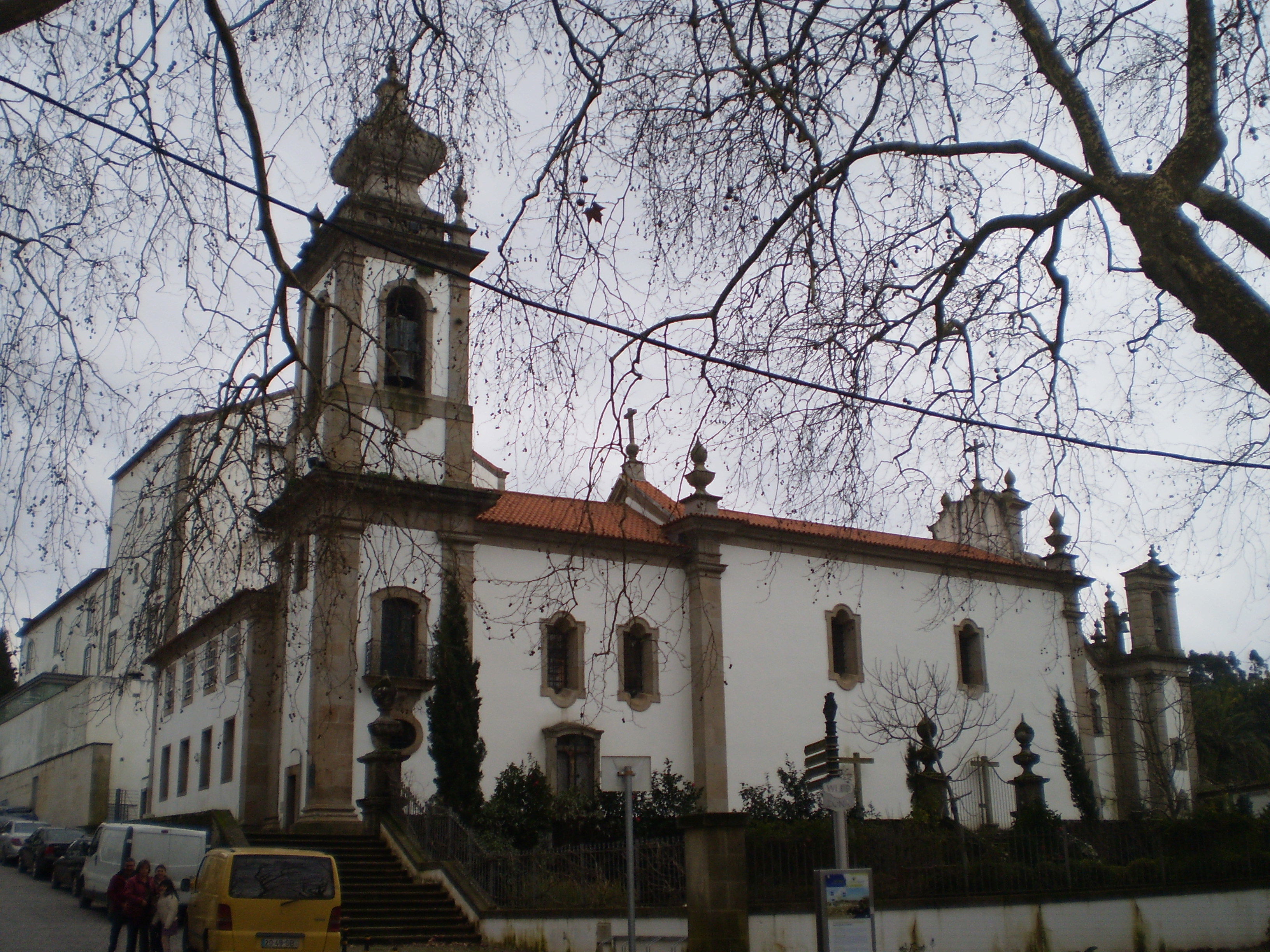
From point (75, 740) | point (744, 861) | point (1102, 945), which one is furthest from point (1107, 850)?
point (75, 740)

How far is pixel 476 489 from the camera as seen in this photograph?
2612cm

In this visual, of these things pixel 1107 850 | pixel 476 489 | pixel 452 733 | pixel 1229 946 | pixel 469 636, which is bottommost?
pixel 1229 946

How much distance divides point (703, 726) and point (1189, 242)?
21.1 metres

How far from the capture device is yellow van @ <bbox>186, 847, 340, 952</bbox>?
46.4ft

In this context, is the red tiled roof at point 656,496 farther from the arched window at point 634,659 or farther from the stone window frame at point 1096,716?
the stone window frame at point 1096,716

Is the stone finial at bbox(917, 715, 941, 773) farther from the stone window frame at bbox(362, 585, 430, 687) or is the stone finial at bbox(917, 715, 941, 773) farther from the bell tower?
the bell tower

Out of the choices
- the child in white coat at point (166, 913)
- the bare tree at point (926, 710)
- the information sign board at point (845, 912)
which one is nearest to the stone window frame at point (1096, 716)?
the bare tree at point (926, 710)

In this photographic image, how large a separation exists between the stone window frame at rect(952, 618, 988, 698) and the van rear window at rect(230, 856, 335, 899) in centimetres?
2218

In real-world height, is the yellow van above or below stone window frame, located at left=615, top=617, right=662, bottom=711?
below

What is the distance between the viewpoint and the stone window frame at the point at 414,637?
24625 mm

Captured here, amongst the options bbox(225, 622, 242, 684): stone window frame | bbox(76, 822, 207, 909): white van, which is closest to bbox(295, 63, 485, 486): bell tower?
bbox(225, 622, 242, 684): stone window frame

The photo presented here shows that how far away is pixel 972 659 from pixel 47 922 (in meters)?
24.0

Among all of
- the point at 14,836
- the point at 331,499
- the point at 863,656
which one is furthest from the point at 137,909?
the point at 14,836

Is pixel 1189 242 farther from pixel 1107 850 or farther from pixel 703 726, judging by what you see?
pixel 703 726
